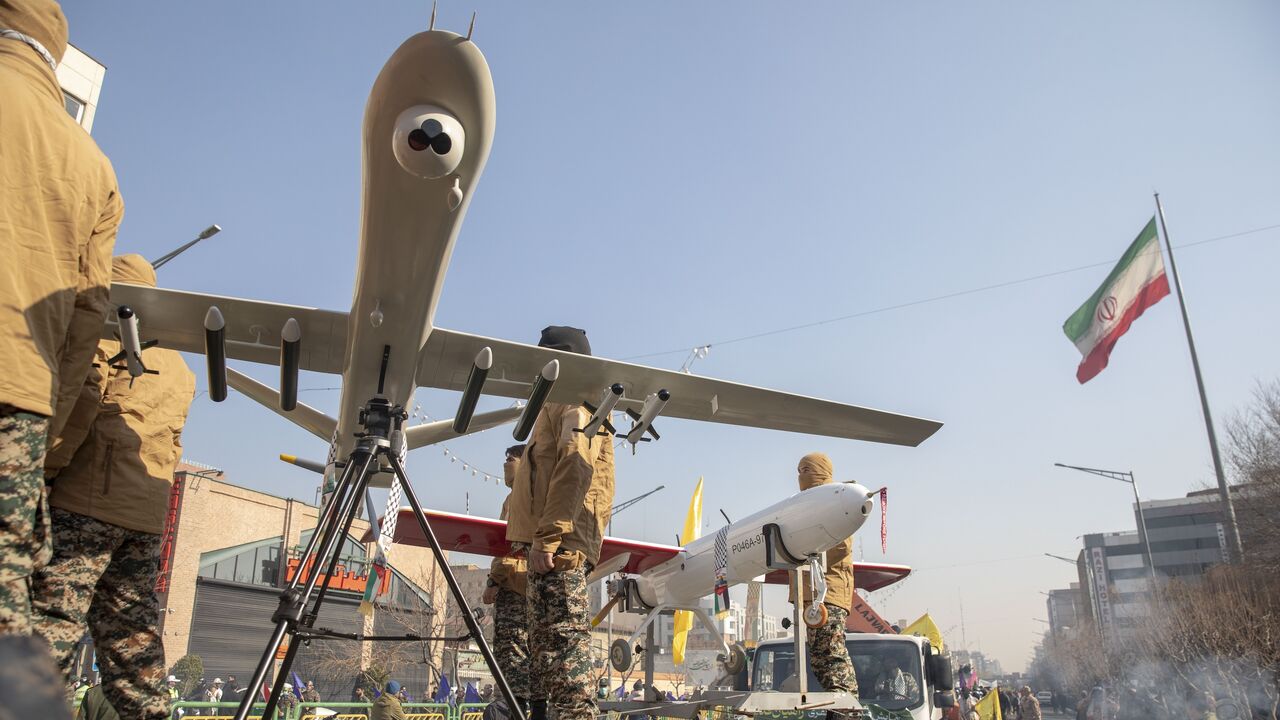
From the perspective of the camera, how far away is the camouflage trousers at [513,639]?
5562 millimetres

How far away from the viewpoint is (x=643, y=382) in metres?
6.15

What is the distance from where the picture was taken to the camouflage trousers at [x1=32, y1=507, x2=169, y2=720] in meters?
2.95

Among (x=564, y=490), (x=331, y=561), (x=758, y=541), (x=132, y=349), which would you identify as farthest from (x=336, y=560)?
(x=758, y=541)

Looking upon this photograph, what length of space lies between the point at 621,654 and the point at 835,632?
2.85 m

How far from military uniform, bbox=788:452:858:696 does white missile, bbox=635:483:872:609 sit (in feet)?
1.24

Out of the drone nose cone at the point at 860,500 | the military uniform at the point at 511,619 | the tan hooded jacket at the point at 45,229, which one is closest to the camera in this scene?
the tan hooded jacket at the point at 45,229

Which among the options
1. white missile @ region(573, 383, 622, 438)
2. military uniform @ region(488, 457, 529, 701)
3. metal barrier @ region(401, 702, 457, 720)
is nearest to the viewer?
white missile @ region(573, 383, 622, 438)

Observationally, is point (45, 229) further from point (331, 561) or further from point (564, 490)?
point (564, 490)

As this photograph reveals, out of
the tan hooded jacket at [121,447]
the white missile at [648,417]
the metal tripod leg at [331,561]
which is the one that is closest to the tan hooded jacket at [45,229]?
the tan hooded jacket at [121,447]

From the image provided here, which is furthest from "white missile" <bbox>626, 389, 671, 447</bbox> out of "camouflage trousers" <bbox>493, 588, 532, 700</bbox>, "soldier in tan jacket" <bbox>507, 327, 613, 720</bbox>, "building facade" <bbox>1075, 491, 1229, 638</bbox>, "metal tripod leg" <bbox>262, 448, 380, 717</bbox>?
"building facade" <bbox>1075, 491, 1229, 638</bbox>

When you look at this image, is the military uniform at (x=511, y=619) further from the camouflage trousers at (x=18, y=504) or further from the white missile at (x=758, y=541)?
the camouflage trousers at (x=18, y=504)

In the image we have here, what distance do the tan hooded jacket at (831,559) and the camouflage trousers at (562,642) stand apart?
3053 millimetres

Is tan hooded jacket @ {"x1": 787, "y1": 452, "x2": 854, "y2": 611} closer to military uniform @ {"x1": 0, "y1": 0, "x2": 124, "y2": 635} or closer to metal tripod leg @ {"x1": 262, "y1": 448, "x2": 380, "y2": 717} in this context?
metal tripod leg @ {"x1": 262, "y1": 448, "x2": 380, "y2": 717}

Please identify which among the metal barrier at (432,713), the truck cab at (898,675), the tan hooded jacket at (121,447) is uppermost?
the tan hooded jacket at (121,447)
